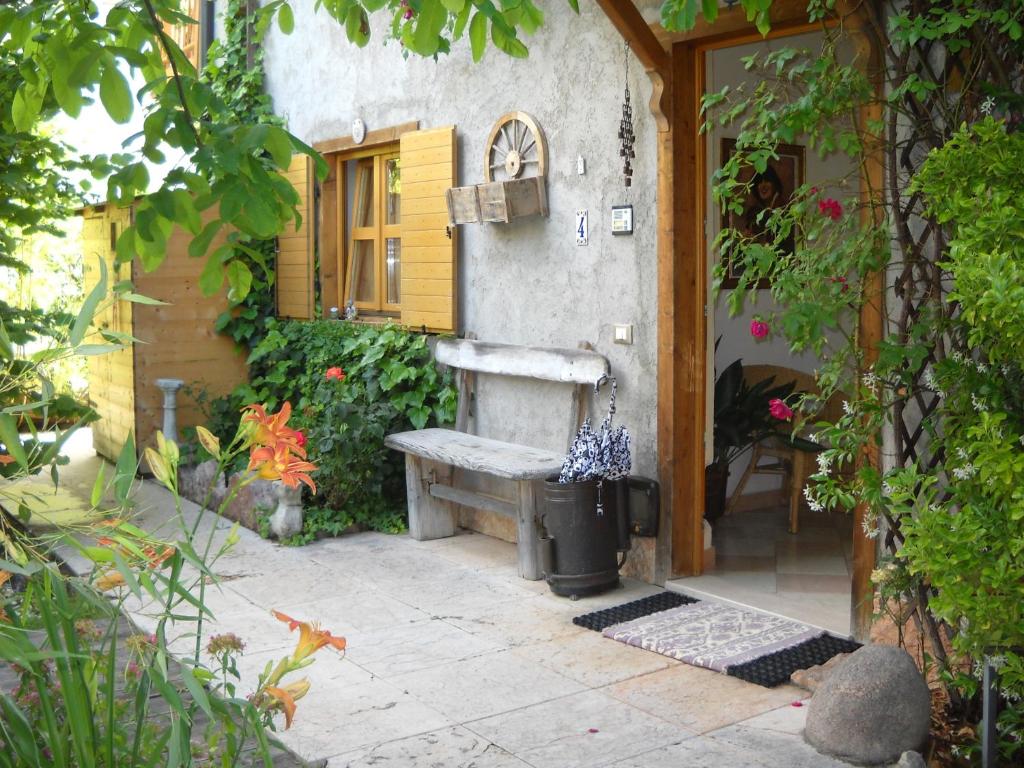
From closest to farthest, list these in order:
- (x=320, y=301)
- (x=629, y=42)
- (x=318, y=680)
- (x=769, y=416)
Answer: (x=318, y=680) → (x=629, y=42) → (x=769, y=416) → (x=320, y=301)

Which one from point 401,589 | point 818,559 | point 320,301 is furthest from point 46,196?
point 818,559

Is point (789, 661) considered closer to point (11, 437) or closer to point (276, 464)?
point (276, 464)

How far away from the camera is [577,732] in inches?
155

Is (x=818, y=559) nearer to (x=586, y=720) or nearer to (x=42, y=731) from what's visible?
(x=586, y=720)

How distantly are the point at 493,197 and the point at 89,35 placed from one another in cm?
396

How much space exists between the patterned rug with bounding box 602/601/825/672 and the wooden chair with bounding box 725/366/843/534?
1479 mm

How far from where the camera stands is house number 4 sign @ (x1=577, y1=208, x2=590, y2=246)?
19.9 feet

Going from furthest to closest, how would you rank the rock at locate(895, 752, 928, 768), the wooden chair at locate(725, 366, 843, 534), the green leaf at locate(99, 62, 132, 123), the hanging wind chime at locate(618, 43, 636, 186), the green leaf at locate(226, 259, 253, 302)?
1. the wooden chair at locate(725, 366, 843, 534)
2. the hanging wind chime at locate(618, 43, 636, 186)
3. the rock at locate(895, 752, 928, 768)
4. the green leaf at locate(226, 259, 253, 302)
5. the green leaf at locate(99, 62, 132, 123)

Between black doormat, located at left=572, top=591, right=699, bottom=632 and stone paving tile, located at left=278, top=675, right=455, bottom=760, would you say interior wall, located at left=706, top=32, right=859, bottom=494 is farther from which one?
stone paving tile, located at left=278, top=675, right=455, bottom=760

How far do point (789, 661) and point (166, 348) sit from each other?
18.4 ft

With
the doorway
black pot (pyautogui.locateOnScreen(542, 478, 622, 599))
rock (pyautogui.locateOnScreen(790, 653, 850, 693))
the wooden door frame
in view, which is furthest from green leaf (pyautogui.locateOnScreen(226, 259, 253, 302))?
the wooden door frame

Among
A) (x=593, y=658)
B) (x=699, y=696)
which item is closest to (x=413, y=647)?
(x=593, y=658)

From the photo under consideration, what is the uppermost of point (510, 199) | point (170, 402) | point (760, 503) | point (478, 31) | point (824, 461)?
point (478, 31)

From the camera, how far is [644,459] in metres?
5.77
